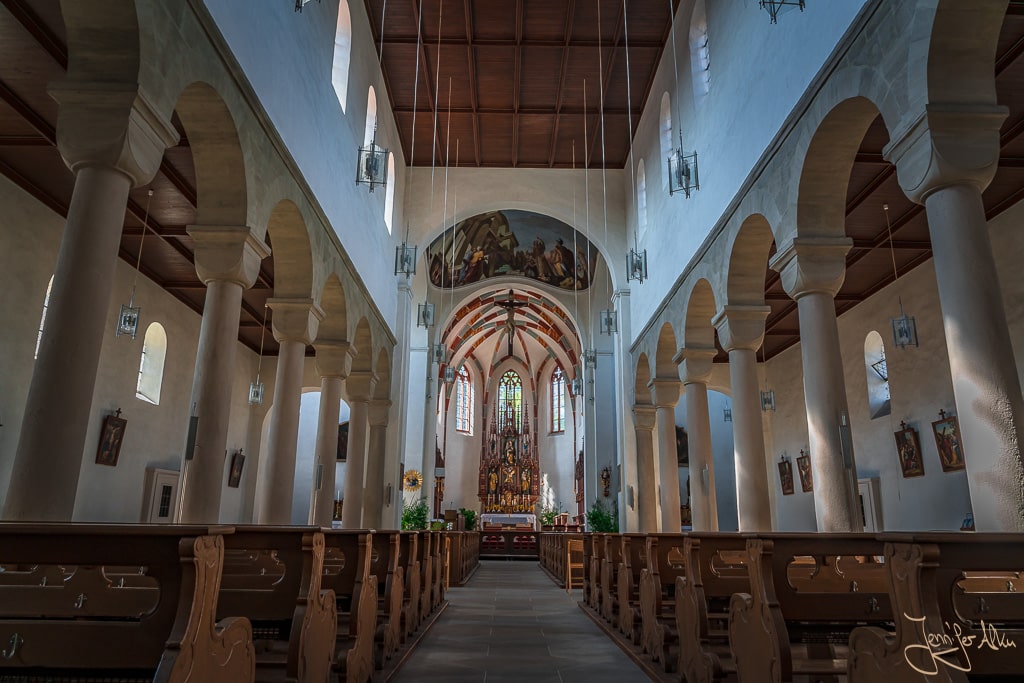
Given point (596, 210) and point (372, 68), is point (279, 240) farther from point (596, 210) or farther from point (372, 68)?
point (596, 210)

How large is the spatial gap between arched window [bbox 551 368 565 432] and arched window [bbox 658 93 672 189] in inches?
886

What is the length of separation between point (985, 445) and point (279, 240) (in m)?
8.29

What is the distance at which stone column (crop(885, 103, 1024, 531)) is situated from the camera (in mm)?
4602

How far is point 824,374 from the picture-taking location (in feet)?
23.9

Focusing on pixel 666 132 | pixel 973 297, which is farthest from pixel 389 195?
pixel 973 297

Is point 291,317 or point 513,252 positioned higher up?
point 513,252

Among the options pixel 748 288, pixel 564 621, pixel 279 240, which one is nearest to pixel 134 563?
pixel 564 621

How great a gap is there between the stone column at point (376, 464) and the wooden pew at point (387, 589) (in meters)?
9.16

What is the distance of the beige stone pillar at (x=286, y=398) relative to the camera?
373 inches

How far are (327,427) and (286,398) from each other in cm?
237

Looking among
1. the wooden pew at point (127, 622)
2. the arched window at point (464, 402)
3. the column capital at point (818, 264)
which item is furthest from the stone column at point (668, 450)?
the arched window at point (464, 402)

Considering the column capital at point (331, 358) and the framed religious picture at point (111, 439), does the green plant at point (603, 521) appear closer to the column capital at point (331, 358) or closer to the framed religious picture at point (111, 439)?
the column capital at point (331, 358)

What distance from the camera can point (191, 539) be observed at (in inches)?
95.1

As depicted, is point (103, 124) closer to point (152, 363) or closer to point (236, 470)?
point (152, 363)
